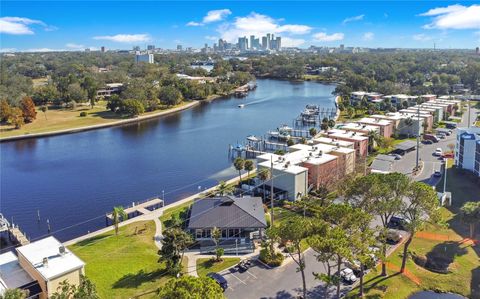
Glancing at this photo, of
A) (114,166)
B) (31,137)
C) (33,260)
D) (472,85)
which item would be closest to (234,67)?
(472,85)

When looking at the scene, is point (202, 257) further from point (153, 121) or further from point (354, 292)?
point (153, 121)

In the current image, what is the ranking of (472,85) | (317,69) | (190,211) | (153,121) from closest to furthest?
(190,211)
(153,121)
(472,85)
(317,69)

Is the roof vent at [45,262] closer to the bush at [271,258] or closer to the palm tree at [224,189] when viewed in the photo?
the bush at [271,258]

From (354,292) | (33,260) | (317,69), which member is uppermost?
(317,69)

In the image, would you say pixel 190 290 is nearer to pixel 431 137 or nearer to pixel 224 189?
pixel 224 189

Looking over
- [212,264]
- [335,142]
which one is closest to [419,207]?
[212,264]

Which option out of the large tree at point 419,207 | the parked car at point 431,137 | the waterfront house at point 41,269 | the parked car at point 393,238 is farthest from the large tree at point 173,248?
the parked car at point 431,137
